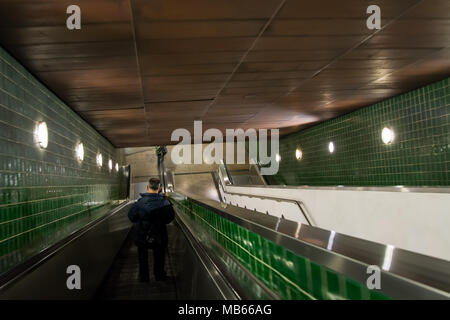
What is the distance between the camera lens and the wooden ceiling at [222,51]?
3.36 m

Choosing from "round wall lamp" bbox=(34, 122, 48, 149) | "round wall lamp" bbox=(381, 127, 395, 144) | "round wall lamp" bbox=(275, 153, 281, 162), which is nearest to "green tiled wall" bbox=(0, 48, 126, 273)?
"round wall lamp" bbox=(34, 122, 48, 149)

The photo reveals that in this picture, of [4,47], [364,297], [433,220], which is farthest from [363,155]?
[364,297]

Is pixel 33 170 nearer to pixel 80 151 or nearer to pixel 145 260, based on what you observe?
pixel 145 260

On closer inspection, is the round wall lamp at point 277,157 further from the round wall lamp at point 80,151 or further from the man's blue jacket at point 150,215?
the man's blue jacket at point 150,215

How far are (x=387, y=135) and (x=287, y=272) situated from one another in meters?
7.22

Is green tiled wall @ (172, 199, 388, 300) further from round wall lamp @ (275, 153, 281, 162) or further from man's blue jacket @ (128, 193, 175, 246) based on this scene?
round wall lamp @ (275, 153, 281, 162)

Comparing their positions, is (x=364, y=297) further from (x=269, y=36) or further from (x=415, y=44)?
(x=415, y=44)

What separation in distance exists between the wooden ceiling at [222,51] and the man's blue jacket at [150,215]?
1688 mm

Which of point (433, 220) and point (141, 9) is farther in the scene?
point (433, 220)

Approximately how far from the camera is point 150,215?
4742mm

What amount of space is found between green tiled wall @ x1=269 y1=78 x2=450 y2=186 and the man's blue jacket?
4.90 m

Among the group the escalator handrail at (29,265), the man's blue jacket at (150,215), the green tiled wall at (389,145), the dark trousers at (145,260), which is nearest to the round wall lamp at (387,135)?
the green tiled wall at (389,145)

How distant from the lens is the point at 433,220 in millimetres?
3701

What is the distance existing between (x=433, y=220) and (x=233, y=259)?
2.35m
